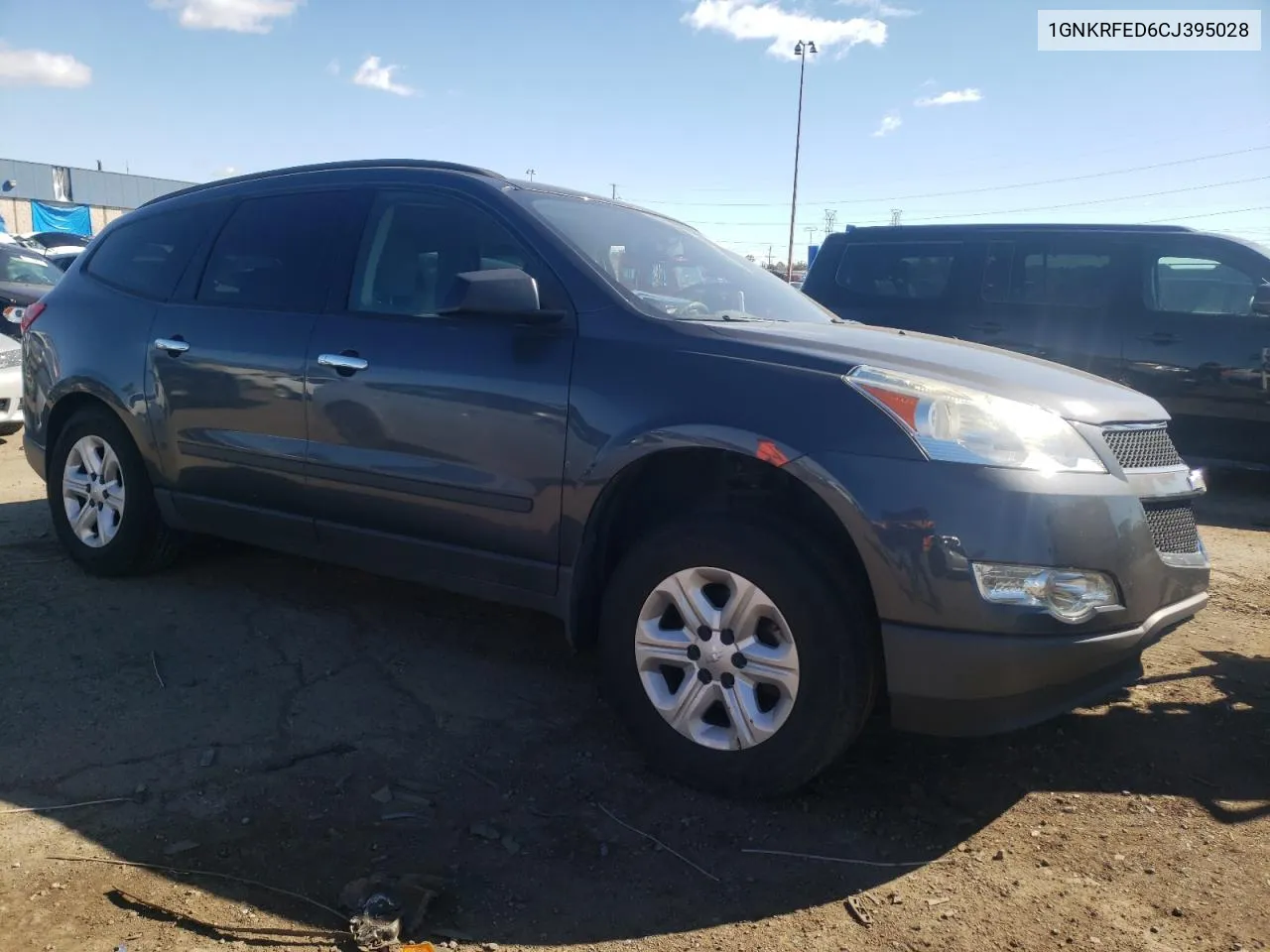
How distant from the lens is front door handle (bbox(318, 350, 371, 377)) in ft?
11.8

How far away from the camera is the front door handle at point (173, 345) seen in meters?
4.23

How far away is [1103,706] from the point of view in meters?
3.51

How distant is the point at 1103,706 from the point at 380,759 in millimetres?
2495

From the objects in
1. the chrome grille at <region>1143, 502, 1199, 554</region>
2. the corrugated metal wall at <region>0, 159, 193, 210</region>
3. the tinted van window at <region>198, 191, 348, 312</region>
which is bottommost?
the chrome grille at <region>1143, 502, 1199, 554</region>

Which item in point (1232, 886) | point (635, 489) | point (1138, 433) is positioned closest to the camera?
point (1232, 886)

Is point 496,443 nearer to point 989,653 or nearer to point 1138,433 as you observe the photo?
point 989,653

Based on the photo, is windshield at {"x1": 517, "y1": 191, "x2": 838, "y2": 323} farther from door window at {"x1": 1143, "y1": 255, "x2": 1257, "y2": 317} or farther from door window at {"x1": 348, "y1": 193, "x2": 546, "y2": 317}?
door window at {"x1": 1143, "y1": 255, "x2": 1257, "y2": 317}

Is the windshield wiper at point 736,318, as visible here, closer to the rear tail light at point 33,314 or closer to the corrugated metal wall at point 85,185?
the rear tail light at point 33,314

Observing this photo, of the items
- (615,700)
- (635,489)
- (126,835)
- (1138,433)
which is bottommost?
(126,835)

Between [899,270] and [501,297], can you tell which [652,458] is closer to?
[501,297]

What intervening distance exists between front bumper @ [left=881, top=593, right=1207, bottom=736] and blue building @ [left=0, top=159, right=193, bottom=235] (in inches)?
1435

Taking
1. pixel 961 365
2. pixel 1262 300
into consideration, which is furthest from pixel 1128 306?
pixel 961 365

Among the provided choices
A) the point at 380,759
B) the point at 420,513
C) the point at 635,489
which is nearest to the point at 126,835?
the point at 380,759

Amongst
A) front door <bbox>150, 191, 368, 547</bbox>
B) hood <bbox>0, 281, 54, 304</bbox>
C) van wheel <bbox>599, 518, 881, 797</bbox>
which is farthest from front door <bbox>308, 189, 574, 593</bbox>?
hood <bbox>0, 281, 54, 304</bbox>
